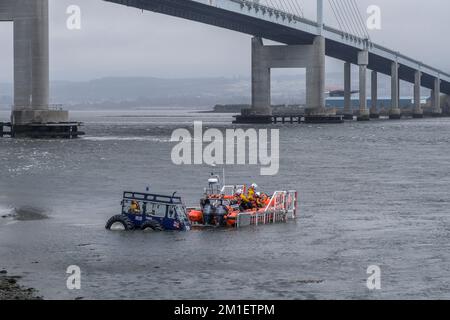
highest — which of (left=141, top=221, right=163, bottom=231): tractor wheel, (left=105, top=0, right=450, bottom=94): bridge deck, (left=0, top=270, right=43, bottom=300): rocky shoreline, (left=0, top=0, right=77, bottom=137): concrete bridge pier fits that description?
(left=105, top=0, right=450, bottom=94): bridge deck

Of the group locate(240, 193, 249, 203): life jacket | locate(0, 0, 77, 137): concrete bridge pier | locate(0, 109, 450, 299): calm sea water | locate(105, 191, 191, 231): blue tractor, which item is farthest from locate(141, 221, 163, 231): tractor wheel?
locate(0, 0, 77, 137): concrete bridge pier

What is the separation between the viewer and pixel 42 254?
94.6 feet

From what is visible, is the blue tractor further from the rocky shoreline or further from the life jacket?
the rocky shoreline

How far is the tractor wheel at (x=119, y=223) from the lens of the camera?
32844 mm

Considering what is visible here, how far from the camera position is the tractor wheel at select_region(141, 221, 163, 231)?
1283 inches

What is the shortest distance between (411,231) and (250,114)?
11005 cm

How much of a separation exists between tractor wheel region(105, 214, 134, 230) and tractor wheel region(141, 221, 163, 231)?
1.36 feet

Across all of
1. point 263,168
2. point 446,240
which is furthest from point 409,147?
point 446,240

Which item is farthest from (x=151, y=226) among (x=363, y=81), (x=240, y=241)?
(x=363, y=81)

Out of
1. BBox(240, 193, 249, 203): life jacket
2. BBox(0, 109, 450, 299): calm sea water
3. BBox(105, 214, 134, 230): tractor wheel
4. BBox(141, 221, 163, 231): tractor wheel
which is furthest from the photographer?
BBox(240, 193, 249, 203): life jacket

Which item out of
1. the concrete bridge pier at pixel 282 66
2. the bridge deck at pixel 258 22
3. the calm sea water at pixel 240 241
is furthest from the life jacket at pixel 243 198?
the concrete bridge pier at pixel 282 66

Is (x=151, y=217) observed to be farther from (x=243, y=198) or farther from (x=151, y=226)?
(x=243, y=198)

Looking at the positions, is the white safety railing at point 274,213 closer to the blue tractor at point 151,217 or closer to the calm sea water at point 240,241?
the calm sea water at point 240,241

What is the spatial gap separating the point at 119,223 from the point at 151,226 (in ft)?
3.65
